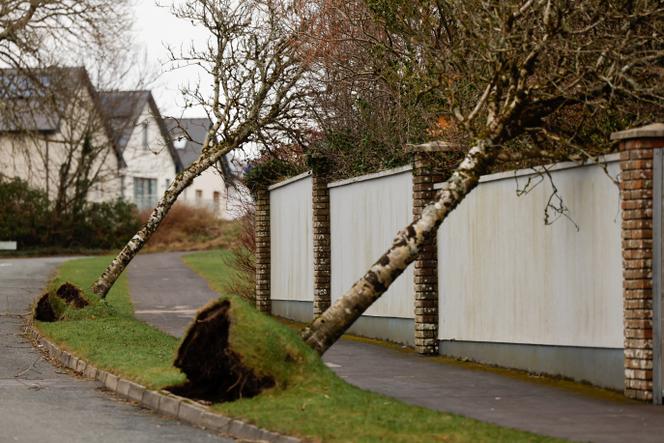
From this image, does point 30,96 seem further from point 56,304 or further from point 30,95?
point 56,304

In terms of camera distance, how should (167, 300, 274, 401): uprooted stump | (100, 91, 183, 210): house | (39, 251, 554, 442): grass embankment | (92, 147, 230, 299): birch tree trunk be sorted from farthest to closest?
(100, 91, 183, 210): house
(92, 147, 230, 299): birch tree trunk
(167, 300, 274, 401): uprooted stump
(39, 251, 554, 442): grass embankment

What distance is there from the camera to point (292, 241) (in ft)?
74.7

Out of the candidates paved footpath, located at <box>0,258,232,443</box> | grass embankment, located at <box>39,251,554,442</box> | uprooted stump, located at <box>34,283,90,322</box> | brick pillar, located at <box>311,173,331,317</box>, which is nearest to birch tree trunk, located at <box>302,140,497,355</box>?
grass embankment, located at <box>39,251,554,442</box>

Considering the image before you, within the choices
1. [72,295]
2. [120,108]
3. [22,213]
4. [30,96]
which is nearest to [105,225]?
[22,213]

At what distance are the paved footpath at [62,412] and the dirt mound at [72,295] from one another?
2895 mm

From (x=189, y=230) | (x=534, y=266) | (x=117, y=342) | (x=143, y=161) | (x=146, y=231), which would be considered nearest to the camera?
(x=534, y=266)

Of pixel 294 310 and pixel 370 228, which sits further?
pixel 294 310

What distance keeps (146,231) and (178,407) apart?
11.5 m

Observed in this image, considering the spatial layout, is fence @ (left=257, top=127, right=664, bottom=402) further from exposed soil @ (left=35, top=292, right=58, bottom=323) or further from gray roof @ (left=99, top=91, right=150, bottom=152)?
gray roof @ (left=99, top=91, right=150, bottom=152)

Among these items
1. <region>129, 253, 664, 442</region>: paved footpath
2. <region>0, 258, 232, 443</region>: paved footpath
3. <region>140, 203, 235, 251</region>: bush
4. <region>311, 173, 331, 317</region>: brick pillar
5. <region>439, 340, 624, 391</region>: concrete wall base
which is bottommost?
<region>0, 258, 232, 443</region>: paved footpath

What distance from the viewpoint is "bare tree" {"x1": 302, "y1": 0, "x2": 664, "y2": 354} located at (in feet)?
37.7

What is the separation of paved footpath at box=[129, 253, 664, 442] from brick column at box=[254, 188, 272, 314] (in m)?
6.89

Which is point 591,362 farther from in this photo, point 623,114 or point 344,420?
point 344,420

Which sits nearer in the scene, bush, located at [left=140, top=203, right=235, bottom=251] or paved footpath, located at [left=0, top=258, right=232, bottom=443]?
paved footpath, located at [left=0, top=258, right=232, bottom=443]
